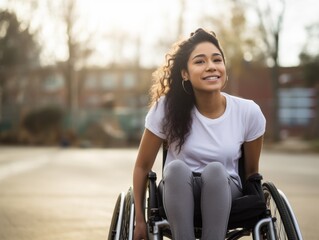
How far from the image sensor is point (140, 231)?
3.13 m

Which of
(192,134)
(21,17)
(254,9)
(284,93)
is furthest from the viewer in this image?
(284,93)

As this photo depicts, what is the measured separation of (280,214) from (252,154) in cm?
44

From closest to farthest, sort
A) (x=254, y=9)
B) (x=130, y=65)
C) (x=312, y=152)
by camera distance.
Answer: (x=312, y=152) → (x=254, y=9) → (x=130, y=65)

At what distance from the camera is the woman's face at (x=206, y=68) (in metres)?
3.26

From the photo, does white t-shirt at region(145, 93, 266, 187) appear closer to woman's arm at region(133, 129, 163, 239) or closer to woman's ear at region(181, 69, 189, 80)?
woman's arm at region(133, 129, 163, 239)

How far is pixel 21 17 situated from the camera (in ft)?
97.0

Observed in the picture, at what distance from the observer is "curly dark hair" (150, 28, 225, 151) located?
325cm

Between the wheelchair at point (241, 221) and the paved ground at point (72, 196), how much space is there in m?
1.96

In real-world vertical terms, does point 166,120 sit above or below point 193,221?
above

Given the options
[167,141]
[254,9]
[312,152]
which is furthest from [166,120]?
[254,9]

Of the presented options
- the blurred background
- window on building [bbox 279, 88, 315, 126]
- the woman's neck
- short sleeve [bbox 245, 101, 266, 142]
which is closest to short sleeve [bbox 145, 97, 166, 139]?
the woman's neck

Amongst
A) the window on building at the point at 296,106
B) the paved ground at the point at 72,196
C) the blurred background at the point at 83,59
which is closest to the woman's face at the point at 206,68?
the paved ground at the point at 72,196

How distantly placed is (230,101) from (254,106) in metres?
0.13

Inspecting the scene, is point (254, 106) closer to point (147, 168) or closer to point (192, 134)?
point (192, 134)
